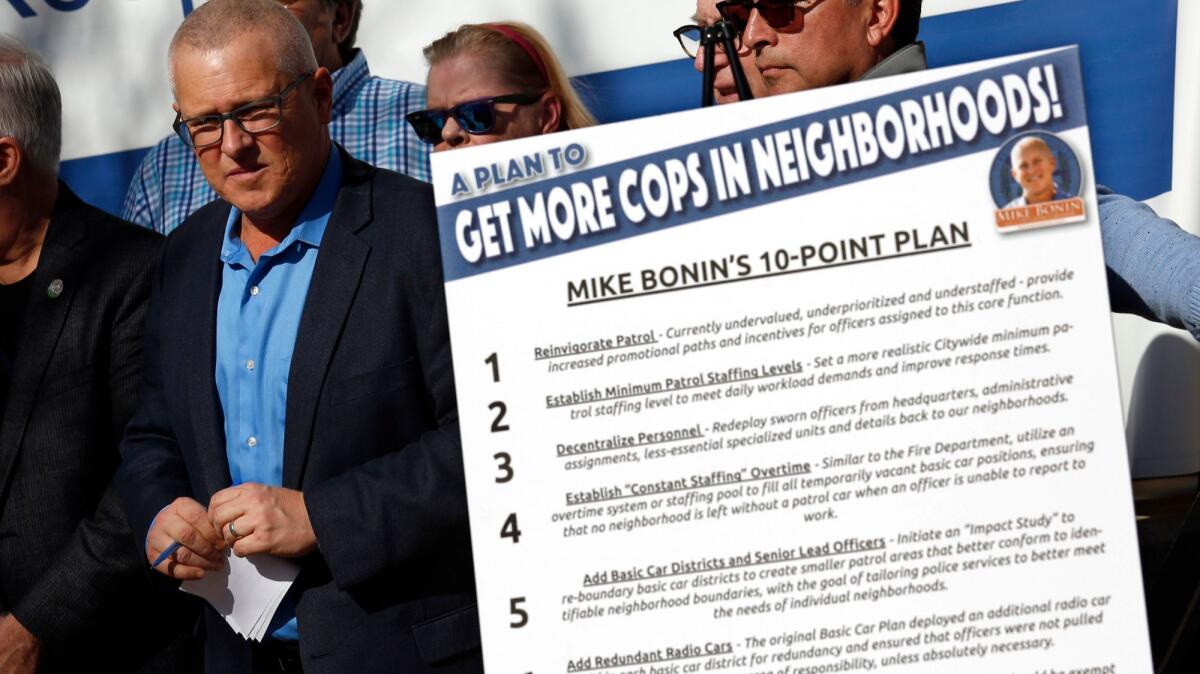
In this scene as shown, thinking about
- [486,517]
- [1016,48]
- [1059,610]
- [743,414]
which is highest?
[1016,48]

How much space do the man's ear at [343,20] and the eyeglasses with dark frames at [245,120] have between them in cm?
134

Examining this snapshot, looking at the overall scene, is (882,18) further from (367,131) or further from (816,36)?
(367,131)

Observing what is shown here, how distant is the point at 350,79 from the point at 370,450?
65.2 inches

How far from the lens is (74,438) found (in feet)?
8.68

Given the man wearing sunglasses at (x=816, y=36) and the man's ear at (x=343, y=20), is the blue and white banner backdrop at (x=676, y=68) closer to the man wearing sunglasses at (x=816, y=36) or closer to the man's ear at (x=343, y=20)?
the man's ear at (x=343, y=20)

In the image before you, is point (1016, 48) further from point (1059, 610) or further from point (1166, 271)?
point (1059, 610)

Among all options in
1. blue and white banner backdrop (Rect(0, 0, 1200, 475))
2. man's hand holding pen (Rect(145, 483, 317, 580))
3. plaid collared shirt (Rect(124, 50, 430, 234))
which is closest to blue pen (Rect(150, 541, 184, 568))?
man's hand holding pen (Rect(145, 483, 317, 580))

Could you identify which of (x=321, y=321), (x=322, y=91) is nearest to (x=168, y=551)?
(x=321, y=321)

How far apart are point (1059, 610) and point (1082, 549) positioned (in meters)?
0.08

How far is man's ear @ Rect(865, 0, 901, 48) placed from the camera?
6.86ft

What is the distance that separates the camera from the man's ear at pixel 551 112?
2.72 m

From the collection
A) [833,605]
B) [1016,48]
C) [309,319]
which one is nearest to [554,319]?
[833,605]

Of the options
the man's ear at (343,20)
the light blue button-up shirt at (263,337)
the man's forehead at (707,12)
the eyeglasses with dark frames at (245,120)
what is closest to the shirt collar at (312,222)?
the light blue button-up shirt at (263,337)

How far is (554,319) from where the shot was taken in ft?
5.23
